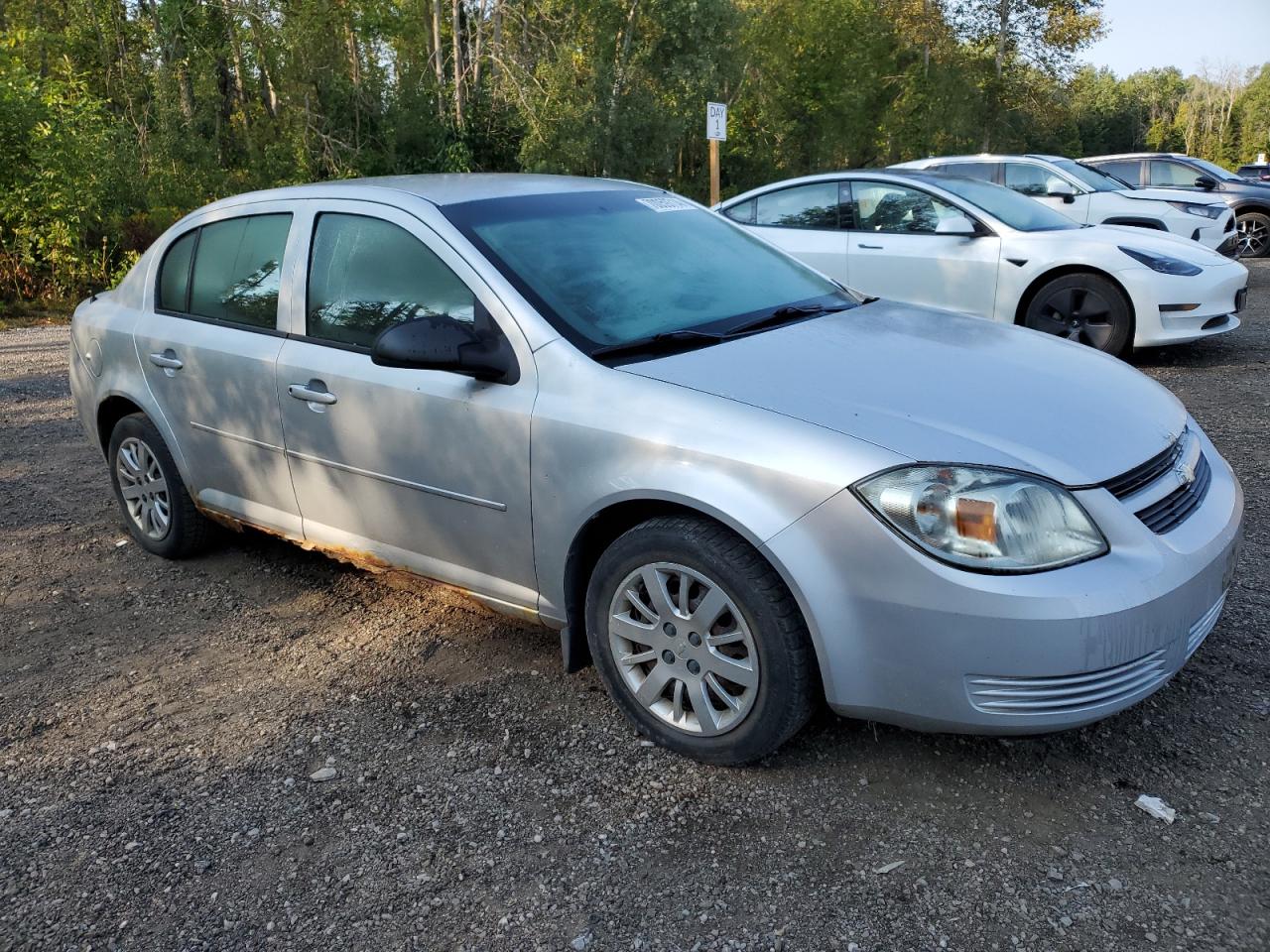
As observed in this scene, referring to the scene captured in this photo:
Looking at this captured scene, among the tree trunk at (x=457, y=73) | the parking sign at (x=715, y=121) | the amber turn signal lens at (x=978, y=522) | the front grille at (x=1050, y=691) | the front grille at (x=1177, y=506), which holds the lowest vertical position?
the front grille at (x=1050, y=691)

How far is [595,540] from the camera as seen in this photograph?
318cm

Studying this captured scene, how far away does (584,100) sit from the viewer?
27797 millimetres

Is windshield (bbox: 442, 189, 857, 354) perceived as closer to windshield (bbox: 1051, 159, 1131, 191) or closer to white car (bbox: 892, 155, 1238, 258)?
white car (bbox: 892, 155, 1238, 258)

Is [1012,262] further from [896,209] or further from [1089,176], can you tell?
[1089,176]

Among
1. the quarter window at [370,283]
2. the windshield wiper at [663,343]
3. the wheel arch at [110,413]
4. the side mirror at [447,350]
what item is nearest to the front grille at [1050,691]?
the windshield wiper at [663,343]

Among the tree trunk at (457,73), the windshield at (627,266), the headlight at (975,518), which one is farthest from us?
the tree trunk at (457,73)

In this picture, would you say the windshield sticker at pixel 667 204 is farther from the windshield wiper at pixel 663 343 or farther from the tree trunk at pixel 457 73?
the tree trunk at pixel 457 73

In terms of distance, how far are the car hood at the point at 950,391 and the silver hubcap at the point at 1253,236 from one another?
1521 centimetres

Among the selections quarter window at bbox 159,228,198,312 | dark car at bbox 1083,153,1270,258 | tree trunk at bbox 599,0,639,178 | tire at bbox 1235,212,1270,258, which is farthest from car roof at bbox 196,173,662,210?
tree trunk at bbox 599,0,639,178

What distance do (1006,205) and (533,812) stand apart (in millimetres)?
7141

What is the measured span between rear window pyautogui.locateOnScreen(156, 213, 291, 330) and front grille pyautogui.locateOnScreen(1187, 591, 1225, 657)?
319 centimetres

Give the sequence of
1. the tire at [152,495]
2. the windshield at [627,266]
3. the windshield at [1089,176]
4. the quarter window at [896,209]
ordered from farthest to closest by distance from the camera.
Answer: the windshield at [1089,176] → the quarter window at [896,209] → the tire at [152,495] → the windshield at [627,266]

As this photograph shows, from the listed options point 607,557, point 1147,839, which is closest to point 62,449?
point 607,557

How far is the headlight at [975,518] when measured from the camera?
8.29ft
